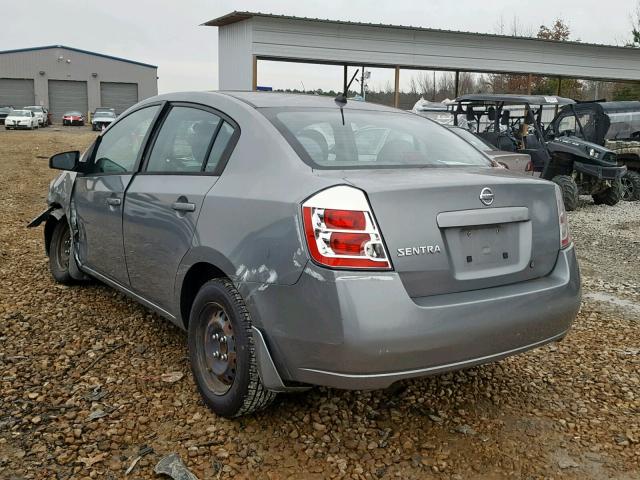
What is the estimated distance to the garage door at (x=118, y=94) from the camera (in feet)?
193

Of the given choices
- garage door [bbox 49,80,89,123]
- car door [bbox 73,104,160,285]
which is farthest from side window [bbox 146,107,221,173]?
garage door [bbox 49,80,89,123]

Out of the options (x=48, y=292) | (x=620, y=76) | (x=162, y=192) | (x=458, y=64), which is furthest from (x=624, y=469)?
(x=620, y=76)

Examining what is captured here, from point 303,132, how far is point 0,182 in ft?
37.2

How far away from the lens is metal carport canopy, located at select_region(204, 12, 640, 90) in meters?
20.1

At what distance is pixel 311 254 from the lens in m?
2.44

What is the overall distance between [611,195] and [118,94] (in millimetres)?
55025

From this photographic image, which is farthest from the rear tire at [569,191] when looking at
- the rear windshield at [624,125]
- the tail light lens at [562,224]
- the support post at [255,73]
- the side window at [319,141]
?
the support post at [255,73]

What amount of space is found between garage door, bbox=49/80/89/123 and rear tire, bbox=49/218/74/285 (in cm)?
5584

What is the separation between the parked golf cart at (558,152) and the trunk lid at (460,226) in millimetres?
8455

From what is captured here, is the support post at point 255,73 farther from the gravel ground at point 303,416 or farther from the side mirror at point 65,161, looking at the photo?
the gravel ground at point 303,416

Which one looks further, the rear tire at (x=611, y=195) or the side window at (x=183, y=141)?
the rear tire at (x=611, y=195)

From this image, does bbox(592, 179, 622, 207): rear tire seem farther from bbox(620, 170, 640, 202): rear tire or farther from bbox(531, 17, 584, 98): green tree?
bbox(531, 17, 584, 98): green tree

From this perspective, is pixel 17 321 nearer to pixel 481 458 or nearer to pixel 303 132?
pixel 303 132

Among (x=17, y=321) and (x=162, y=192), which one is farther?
(x=17, y=321)
